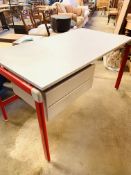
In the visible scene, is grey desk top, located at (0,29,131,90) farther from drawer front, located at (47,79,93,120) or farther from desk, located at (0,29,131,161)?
drawer front, located at (47,79,93,120)

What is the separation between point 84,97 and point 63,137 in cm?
70

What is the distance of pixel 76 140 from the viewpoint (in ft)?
4.75

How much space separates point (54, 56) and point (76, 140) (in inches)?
33.6

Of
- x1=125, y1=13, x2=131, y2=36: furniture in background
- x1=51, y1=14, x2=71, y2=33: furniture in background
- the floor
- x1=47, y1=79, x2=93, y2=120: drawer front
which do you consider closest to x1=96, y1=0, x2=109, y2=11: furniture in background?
x1=125, y1=13, x2=131, y2=36: furniture in background

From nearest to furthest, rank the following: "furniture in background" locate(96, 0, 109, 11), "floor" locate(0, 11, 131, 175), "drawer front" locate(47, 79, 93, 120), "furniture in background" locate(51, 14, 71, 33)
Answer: "drawer front" locate(47, 79, 93, 120) → "floor" locate(0, 11, 131, 175) → "furniture in background" locate(51, 14, 71, 33) → "furniture in background" locate(96, 0, 109, 11)

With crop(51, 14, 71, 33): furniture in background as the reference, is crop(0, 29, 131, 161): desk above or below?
below

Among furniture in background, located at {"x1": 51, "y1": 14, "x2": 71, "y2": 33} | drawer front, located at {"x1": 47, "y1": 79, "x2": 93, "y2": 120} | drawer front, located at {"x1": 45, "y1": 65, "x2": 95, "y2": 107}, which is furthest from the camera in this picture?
furniture in background, located at {"x1": 51, "y1": 14, "x2": 71, "y2": 33}

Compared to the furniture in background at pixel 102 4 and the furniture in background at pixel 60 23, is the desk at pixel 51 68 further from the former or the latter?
the furniture in background at pixel 102 4

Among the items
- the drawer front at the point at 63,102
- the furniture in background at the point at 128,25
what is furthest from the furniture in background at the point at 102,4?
the drawer front at the point at 63,102

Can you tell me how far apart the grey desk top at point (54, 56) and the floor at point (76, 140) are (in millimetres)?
802

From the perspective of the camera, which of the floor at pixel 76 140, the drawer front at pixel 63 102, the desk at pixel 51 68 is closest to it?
the desk at pixel 51 68

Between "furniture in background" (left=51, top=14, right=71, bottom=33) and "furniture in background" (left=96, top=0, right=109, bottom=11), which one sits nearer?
"furniture in background" (left=51, top=14, right=71, bottom=33)

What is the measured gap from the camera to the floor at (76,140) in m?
1.23

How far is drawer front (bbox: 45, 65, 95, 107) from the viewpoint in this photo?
38.5 inches
